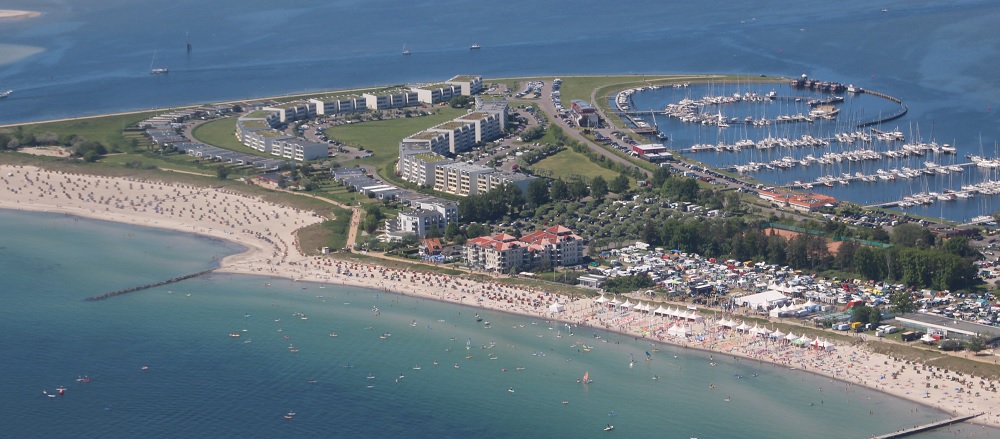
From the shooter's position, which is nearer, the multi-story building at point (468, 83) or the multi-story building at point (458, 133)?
the multi-story building at point (458, 133)

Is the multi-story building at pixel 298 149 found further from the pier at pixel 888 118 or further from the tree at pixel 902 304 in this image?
the tree at pixel 902 304

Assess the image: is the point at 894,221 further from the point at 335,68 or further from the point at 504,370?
the point at 335,68

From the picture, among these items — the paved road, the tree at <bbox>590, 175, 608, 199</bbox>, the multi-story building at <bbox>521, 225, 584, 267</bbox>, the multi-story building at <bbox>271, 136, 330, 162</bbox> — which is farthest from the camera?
the multi-story building at <bbox>271, 136, 330, 162</bbox>

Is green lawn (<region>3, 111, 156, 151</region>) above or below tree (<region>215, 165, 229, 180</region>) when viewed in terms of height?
above

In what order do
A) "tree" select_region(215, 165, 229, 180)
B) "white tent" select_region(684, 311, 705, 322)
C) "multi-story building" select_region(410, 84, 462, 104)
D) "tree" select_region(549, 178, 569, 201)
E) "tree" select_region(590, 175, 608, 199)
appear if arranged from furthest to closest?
"multi-story building" select_region(410, 84, 462, 104) < "tree" select_region(215, 165, 229, 180) < "tree" select_region(549, 178, 569, 201) < "tree" select_region(590, 175, 608, 199) < "white tent" select_region(684, 311, 705, 322)

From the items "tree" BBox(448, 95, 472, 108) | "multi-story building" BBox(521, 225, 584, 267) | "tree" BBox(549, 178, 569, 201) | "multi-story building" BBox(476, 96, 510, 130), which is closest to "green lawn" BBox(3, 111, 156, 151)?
"tree" BBox(448, 95, 472, 108)

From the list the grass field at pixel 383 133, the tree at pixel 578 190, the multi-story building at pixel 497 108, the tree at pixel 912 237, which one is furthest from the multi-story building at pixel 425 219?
the multi-story building at pixel 497 108

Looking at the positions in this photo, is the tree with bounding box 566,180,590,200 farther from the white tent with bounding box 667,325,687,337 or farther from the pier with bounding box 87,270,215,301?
the white tent with bounding box 667,325,687,337
